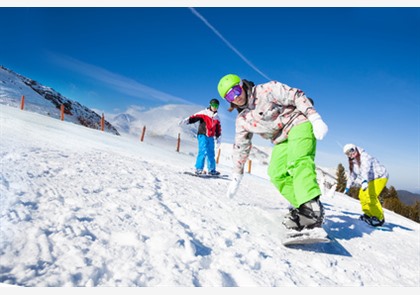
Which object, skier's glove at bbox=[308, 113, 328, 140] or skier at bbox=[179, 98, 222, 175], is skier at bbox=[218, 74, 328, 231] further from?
skier at bbox=[179, 98, 222, 175]

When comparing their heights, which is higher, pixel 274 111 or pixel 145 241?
pixel 274 111

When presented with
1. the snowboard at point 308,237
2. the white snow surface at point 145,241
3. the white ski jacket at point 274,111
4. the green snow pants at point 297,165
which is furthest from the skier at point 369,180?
the snowboard at point 308,237

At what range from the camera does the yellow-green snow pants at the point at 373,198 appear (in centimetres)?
598

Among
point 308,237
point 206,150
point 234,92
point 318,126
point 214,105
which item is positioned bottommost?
point 308,237

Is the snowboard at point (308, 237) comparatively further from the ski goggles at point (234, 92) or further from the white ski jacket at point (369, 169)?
the white ski jacket at point (369, 169)

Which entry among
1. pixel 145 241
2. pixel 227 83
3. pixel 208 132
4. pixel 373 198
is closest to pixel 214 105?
pixel 208 132

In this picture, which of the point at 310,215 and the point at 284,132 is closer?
the point at 310,215

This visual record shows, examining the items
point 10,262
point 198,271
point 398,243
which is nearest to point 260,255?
point 198,271

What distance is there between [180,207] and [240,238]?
81cm

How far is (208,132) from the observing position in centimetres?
730

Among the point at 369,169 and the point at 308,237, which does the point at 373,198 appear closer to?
the point at 369,169

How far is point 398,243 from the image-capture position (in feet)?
15.0

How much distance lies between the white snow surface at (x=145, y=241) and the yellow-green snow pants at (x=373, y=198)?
1869 mm

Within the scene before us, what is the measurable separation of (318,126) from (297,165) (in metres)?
0.50
